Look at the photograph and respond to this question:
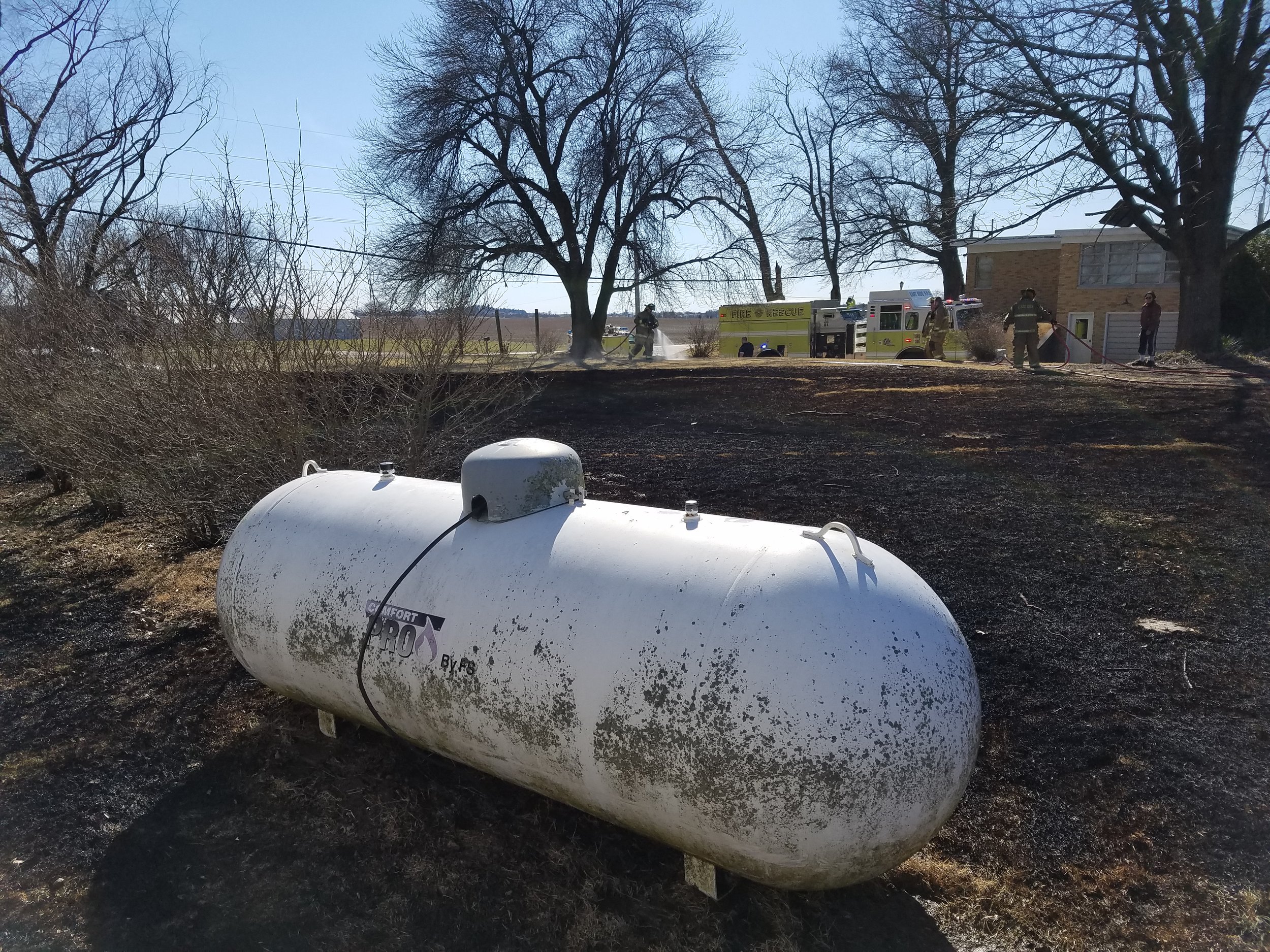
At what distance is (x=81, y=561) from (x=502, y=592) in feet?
21.2

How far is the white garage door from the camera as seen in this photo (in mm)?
32312

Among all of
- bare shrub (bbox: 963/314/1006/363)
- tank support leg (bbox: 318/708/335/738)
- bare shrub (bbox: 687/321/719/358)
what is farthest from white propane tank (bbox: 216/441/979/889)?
bare shrub (bbox: 687/321/719/358)

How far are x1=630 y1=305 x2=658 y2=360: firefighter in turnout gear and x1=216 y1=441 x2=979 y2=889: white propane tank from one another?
83.7 ft

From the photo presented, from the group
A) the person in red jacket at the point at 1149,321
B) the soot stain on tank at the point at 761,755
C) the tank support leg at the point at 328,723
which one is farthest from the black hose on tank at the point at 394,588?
the person in red jacket at the point at 1149,321

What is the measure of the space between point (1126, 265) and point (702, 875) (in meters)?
37.1

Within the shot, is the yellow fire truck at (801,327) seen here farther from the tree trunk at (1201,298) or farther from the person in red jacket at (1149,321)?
the tree trunk at (1201,298)

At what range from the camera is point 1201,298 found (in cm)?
1875

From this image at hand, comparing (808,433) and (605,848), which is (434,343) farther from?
(808,433)

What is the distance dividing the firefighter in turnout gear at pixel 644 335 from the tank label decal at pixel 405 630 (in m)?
25.5

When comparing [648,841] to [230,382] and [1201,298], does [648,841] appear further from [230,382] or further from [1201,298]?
[1201,298]

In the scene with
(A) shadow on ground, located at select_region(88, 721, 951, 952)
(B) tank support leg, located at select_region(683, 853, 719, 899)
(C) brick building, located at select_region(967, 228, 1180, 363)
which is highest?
(C) brick building, located at select_region(967, 228, 1180, 363)

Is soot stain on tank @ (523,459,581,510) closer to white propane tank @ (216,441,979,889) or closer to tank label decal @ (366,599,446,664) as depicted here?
white propane tank @ (216,441,979,889)

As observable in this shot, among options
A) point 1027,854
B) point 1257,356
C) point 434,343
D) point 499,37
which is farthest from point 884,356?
point 1027,854

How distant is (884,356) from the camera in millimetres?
29500
